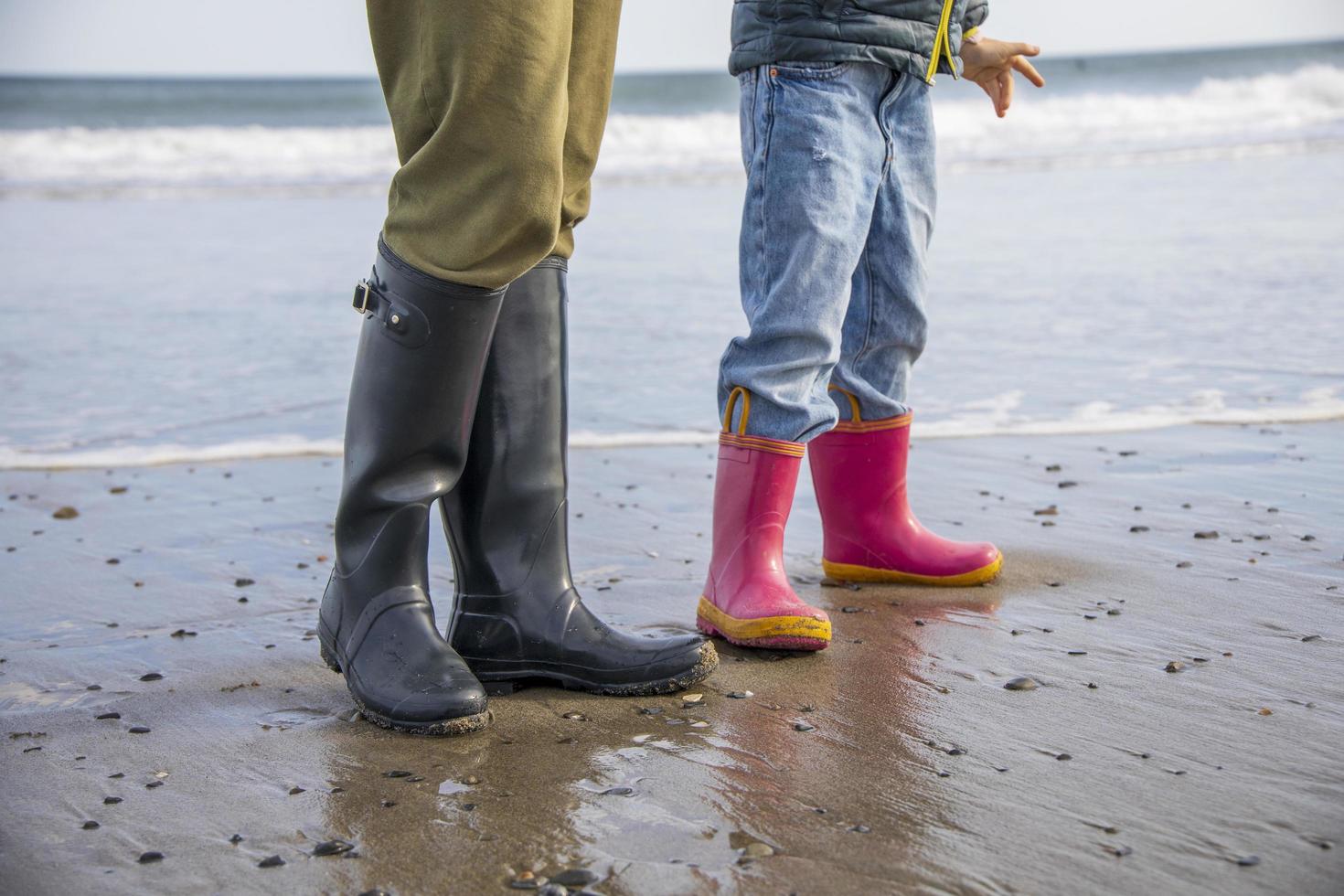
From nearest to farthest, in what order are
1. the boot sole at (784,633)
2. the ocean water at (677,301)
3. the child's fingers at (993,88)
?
the boot sole at (784,633)
the child's fingers at (993,88)
the ocean water at (677,301)

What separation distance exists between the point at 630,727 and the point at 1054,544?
1.19m

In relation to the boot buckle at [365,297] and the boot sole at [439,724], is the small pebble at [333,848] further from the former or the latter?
the boot buckle at [365,297]

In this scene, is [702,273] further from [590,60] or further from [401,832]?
[401,832]

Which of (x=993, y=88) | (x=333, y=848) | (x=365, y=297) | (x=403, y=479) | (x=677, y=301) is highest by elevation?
(x=993, y=88)

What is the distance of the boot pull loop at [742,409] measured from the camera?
6.84 ft

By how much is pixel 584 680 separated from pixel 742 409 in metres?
0.55

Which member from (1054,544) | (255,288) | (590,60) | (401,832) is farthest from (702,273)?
(401,832)

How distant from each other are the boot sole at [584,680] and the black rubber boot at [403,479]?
0.13m

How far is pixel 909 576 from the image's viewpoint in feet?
7.63

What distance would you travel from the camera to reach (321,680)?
73.6 inches

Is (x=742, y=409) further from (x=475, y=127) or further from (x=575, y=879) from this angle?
(x=575, y=879)

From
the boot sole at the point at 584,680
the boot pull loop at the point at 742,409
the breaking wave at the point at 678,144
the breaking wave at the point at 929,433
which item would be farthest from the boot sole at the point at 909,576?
the breaking wave at the point at 678,144

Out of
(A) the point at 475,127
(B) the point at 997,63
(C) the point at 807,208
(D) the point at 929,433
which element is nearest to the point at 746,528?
(C) the point at 807,208

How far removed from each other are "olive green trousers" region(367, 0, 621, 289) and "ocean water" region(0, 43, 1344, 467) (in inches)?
75.9
